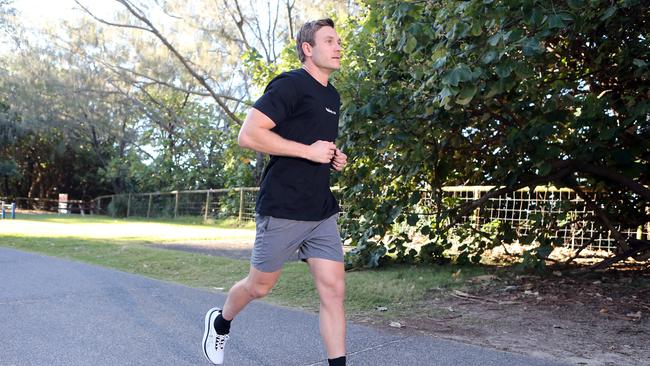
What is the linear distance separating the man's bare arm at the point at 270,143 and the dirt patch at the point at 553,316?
2.22 meters

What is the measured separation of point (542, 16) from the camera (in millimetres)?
4656

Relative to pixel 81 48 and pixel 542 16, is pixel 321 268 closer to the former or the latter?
pixel 542 16

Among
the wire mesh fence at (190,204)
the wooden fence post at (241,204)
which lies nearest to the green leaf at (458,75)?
the wire mesh fence at (190,204)

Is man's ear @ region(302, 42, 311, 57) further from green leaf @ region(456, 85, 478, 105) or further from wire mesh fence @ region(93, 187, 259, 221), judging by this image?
wire mesh fence @ region(93, 187, 259, 221)

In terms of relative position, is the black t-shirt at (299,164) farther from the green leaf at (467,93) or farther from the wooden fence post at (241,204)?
the wooden fence post at (241,204)

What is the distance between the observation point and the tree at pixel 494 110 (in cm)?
505

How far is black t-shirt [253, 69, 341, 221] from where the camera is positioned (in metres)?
3.39

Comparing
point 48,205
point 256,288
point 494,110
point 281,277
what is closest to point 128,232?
point 281,277

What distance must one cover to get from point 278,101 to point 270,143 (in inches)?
8.7

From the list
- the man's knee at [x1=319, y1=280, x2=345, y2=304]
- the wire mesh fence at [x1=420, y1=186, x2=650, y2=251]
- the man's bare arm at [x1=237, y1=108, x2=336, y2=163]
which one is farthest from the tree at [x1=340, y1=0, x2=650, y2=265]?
the man's knee at [x1=319, y1=280, x2=345, y2=304]

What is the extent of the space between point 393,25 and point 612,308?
3.19 m

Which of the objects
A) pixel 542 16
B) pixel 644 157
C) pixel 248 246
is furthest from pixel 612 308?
pixel 248 246

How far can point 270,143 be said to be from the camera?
3.29 metres

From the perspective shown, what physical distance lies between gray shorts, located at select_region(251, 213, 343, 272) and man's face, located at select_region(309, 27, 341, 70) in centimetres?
85
